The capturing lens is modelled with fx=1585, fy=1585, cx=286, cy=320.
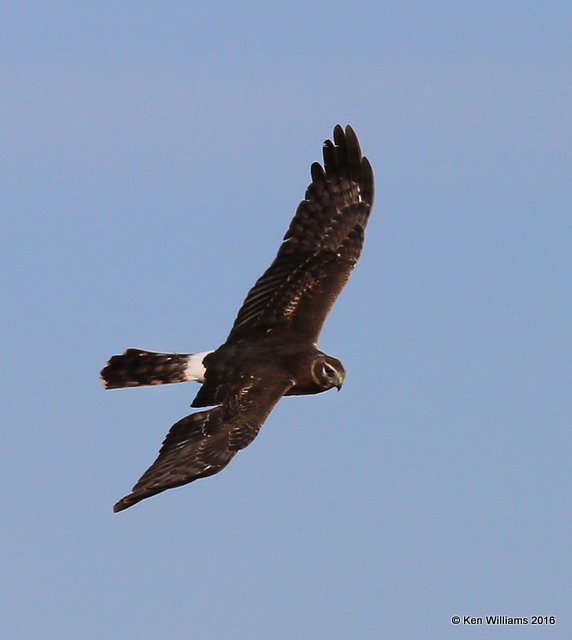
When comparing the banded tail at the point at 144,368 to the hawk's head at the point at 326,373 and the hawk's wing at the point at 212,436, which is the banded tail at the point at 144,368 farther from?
the hawk's head at the point at 326,373

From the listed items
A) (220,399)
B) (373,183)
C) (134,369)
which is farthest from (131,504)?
(373,183)

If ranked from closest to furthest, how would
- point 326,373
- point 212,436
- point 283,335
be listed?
point 212,436, point 326,373, point 283,335

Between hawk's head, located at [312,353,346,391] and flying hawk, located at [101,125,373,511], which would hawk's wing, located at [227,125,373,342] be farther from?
hawk's head, located at [312,353,346,391]

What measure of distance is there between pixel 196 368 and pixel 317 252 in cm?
224

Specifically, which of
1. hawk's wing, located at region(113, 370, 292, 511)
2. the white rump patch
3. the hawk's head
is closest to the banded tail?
the white rump patch

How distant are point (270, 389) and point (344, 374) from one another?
45.6 inches

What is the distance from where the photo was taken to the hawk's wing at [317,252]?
1933cm

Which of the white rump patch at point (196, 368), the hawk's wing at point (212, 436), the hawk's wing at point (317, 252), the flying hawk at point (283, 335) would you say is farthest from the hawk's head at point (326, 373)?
the white rump patch at point (196, 368)

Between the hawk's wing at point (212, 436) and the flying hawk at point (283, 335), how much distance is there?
0.01 metres

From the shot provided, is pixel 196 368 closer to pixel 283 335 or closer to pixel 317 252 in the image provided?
pixel 283 335

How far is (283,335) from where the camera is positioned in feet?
62.9

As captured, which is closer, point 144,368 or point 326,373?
point 326,373

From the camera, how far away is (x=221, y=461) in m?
16.5

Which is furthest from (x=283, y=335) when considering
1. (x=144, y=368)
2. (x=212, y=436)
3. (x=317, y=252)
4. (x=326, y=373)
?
(x=212, y=436)
